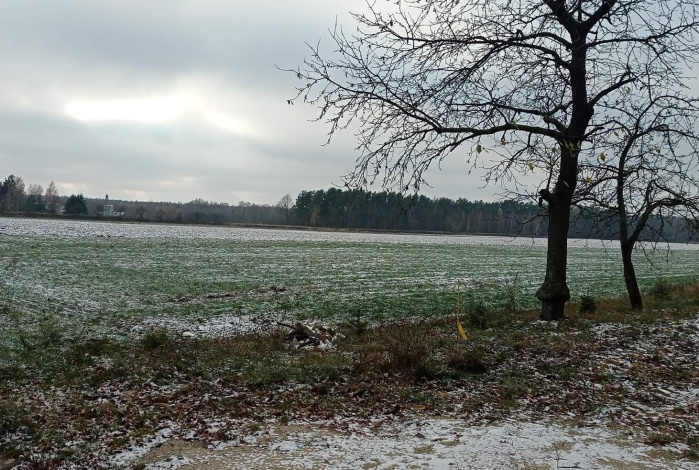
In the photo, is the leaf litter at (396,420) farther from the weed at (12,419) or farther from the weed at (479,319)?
the weed at (479,319)

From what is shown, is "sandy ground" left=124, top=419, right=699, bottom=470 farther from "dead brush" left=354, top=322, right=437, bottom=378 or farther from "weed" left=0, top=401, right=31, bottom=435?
"dead brush" left=354, top=322, right=437, bottom=378

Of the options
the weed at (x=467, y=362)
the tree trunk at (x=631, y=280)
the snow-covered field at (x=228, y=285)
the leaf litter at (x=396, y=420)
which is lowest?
the snow-covered field at (x=228, y=285)

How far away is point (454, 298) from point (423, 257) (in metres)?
23.9

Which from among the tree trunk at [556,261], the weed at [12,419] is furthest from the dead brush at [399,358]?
the weed at [12,419]

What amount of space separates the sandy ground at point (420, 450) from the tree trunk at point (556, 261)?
6303 millimetres

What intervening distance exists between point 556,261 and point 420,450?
7.90 metres

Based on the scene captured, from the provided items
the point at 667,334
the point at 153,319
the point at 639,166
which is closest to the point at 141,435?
the point at 153,319

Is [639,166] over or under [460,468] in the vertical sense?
over

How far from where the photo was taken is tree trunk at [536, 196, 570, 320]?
12266mm

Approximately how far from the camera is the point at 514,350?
10.2 metres

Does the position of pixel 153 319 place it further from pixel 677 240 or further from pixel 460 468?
pixel 677 240

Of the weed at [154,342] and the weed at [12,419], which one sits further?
the weed at [154,342]

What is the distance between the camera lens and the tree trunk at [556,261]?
1227 cm

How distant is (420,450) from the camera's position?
232 inches
